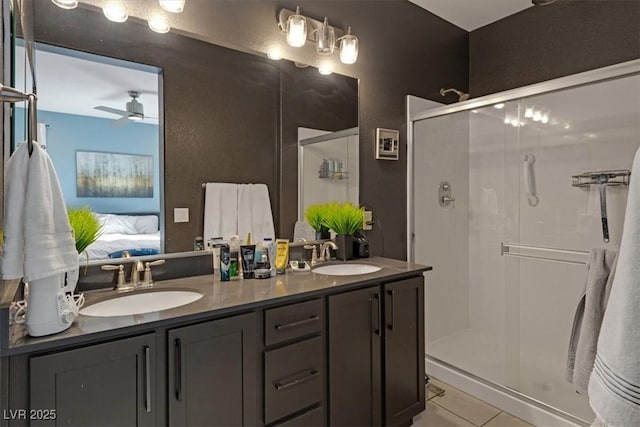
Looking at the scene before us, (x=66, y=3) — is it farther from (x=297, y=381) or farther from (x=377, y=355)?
(x=377, y=355)

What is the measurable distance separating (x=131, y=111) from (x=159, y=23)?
443 mm

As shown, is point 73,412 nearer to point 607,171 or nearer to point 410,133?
point 410,133

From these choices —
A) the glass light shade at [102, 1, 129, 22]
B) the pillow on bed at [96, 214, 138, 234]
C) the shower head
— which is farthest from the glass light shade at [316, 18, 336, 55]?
the pillow on bed at [96, 214, 138, 234]

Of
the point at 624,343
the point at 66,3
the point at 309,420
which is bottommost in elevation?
the point at 309,420

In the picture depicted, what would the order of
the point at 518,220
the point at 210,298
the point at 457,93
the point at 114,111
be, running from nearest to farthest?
1. the point at 210,298
2. the point at 114,111
3. the point at 518,220
4. the point at 457,93

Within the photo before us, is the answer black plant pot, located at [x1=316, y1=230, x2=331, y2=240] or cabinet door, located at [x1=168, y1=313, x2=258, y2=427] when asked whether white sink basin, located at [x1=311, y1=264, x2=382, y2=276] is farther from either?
cabinet door, located at [x1=168, y1=313, x2=258, y2=427]

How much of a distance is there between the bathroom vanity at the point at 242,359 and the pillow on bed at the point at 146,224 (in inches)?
10.8

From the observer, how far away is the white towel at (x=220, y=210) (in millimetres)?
1876

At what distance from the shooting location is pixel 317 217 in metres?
2.30

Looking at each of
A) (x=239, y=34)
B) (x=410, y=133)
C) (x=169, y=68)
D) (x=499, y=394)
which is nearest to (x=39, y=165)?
(x=169, y=68)

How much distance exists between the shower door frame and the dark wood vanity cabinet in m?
0.88

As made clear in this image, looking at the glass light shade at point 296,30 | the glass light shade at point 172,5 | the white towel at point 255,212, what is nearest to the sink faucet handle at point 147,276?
the white towel at point 255,212

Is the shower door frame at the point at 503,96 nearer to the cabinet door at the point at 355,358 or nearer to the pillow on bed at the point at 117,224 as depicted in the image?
the cabinet door at the point at 355,358

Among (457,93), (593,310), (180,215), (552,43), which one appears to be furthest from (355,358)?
(552,43)
